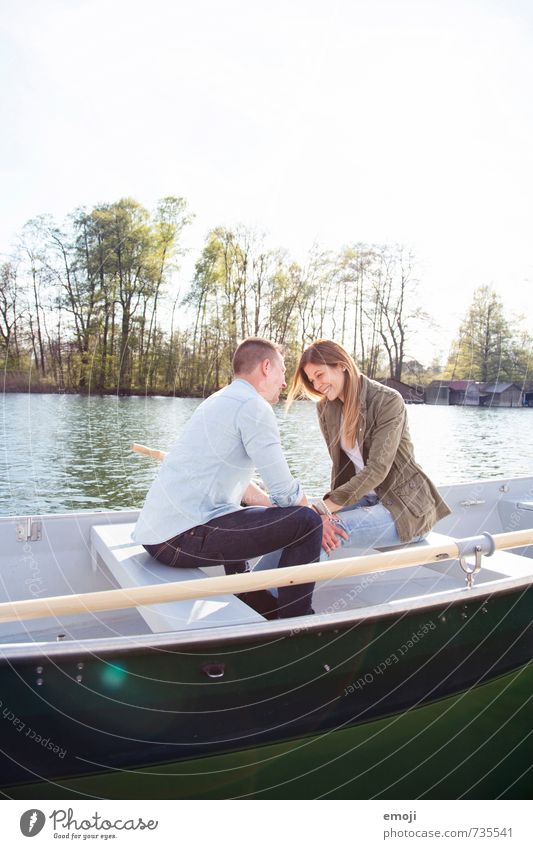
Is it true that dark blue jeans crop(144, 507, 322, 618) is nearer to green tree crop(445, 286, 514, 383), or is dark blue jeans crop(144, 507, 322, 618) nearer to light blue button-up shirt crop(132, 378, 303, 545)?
light blue button-up shirt crop(132, 378, 303, 545)

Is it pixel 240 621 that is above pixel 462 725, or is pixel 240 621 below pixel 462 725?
above

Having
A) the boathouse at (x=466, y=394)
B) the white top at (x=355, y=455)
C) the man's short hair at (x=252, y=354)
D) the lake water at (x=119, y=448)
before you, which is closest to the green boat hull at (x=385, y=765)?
the white top at (x=355, y=455)

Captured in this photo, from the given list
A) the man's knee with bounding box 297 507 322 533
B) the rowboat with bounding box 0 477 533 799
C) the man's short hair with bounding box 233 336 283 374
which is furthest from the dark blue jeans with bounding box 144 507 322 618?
the man's short hair with bounding box 233 336 283 374

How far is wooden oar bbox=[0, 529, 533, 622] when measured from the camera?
2.19 metres

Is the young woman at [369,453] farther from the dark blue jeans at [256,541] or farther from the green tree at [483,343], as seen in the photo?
the green tree at [483,343]

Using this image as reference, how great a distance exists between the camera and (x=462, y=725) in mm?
3379

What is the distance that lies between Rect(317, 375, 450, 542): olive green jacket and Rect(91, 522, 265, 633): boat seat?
86cm

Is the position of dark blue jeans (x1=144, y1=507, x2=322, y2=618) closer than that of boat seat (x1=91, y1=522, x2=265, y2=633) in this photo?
No

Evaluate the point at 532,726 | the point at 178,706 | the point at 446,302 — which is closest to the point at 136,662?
the point at 178,706

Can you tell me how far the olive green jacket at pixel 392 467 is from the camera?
3.31m

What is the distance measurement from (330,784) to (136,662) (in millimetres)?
1165

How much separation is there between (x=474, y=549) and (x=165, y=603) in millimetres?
1240

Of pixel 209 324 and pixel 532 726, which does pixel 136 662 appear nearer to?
pixel 532 726

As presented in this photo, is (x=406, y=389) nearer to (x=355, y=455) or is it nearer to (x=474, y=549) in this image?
(x=355, y=455)
